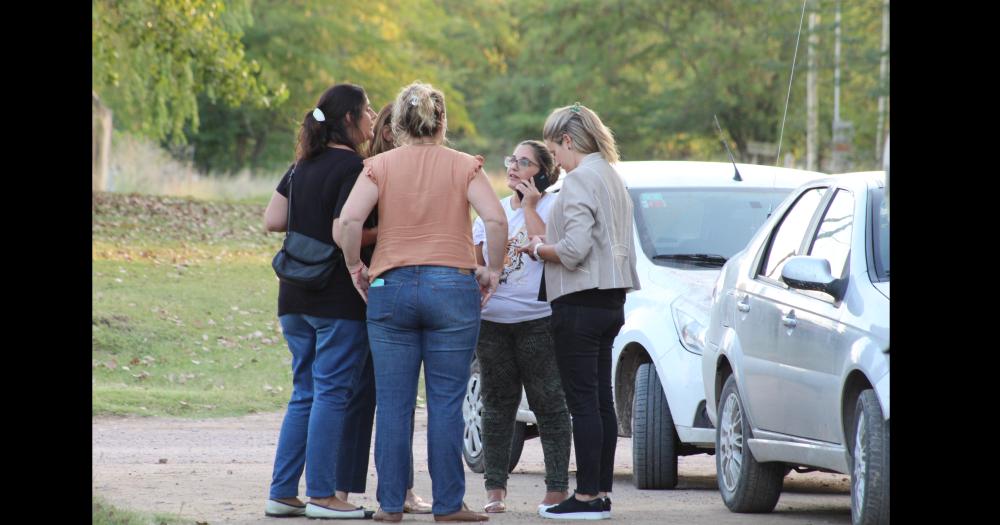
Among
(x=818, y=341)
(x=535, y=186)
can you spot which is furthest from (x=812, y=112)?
(x=818, y=341)

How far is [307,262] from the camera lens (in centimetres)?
704

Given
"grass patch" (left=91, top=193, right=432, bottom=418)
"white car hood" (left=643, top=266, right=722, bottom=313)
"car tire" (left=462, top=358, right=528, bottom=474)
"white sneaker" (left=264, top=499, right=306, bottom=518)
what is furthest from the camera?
"grass patch" (left=91, top=193, right=432, bottom=418)

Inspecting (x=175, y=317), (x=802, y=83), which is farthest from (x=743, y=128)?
(x=175, y=317)

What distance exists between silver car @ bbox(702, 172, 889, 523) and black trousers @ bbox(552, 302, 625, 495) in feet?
2.41

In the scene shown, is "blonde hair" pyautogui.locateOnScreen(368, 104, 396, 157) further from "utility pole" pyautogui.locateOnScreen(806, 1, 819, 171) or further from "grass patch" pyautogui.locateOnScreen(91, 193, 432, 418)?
"utility pole" pyautogui.locateOnScreen(806, 1, 819, 171)

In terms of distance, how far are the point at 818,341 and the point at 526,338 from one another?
1.58 meters

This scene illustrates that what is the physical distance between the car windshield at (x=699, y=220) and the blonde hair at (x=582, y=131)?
2.34m

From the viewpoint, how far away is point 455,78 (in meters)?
59.8

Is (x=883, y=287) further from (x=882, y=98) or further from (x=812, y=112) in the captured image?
(x=812, y=112)

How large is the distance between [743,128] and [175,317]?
34.1m

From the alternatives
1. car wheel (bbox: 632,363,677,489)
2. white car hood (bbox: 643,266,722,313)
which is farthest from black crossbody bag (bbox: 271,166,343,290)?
white car hood (bbox: 643,266,722,313)

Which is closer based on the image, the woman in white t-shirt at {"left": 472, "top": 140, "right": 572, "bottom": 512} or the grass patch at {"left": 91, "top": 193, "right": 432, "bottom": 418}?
the woman in white t-shirt at {"left": 472, "top": 140, "right": 572, "bottom": 512}

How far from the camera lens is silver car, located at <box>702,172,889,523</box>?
20.3 feet
